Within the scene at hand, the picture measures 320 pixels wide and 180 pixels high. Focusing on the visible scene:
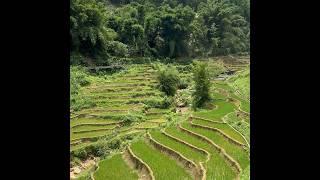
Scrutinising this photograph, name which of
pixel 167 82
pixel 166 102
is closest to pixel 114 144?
pixel 166 102

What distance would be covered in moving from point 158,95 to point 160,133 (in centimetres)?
946

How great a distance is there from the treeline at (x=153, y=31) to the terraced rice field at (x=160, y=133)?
784 centimetres

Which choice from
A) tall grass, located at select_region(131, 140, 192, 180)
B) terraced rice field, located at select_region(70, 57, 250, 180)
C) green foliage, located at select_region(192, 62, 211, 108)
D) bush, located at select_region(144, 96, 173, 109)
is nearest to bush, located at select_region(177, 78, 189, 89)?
terraced rice field, located at select_region(70, 57, 250, 180)

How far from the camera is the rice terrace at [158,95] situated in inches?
637

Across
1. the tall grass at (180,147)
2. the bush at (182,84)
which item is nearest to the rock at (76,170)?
the tall grass at (180,147)

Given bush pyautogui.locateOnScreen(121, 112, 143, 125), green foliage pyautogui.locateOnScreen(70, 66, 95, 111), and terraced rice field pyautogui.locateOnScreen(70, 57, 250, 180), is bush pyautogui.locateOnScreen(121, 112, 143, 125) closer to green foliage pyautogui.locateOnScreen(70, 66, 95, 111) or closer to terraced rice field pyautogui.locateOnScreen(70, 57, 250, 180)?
terraced rice field pyautogui.locateOnScreen(70, 57, 250, 180)

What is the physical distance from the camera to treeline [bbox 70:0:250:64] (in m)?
39.7

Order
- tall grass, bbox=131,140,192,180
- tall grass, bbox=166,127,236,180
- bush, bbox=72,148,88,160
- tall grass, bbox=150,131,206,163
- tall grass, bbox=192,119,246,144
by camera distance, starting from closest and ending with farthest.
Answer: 1. tall grass, bbox=166,127,236,180
2. tall grass, bbox=131,140,192,180
3. tall grass, bbox=150,131,206,163
4. bush, bbox=72,148,88,160
5. tall grass, bbox=192,119,246,144

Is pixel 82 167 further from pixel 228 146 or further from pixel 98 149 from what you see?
pixel 228 146

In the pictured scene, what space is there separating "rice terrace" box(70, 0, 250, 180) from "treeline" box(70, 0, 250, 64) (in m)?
0.11

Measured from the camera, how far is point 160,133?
2078 cm
